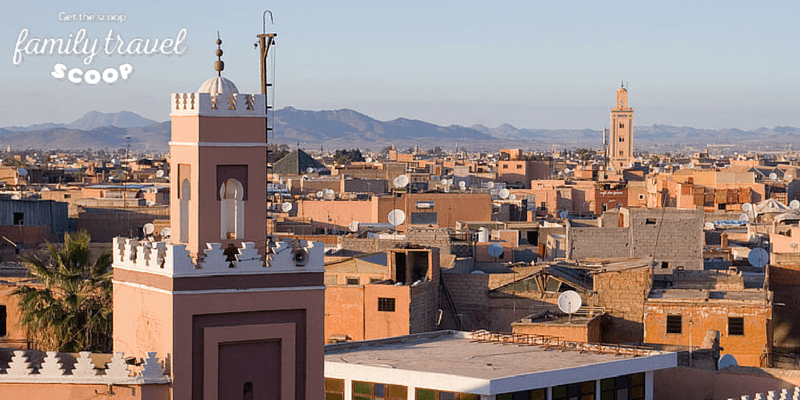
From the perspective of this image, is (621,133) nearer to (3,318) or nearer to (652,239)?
(652,239)

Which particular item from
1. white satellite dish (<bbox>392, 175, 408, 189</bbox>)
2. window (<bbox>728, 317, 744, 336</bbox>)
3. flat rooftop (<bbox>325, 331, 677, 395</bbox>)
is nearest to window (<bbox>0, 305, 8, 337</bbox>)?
flat rooftop (<bbox>325, 331, 677, 395</bbox>)

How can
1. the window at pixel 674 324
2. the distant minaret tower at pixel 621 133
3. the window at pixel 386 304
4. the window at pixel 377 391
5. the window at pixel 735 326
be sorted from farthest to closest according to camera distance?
the distant minaret tower at pixel 621 133, the window at pixel 674 324, the window at pixel 386 304, the window at pixel 735 326, the window at pixel 377 391

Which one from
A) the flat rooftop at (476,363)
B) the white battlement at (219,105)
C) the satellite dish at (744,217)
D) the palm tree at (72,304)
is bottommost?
the flat rooftop at (476,363)

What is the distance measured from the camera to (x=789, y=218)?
44.4 meters

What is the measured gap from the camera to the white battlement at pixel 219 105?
44.2 feet

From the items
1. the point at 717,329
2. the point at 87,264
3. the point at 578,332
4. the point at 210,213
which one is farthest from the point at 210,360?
the point at 717,329

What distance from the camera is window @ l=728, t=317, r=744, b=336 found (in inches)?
952

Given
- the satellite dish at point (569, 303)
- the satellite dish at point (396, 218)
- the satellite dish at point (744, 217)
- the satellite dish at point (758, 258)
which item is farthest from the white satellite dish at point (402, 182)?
the satellite dish at point (569, 303)

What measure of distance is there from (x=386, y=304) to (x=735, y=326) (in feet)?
18.1

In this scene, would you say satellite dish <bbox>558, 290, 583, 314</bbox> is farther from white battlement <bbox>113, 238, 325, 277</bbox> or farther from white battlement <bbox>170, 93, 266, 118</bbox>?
white battlement <bbox>170, 93, 266, 118</bbox>

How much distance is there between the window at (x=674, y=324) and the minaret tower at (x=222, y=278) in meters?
11.6

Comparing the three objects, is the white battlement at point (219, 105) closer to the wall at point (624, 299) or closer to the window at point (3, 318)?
the window at point (3, 318)

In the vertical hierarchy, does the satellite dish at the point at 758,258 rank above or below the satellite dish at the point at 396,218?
below

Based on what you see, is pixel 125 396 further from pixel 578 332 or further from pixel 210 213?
pixel 578 332
